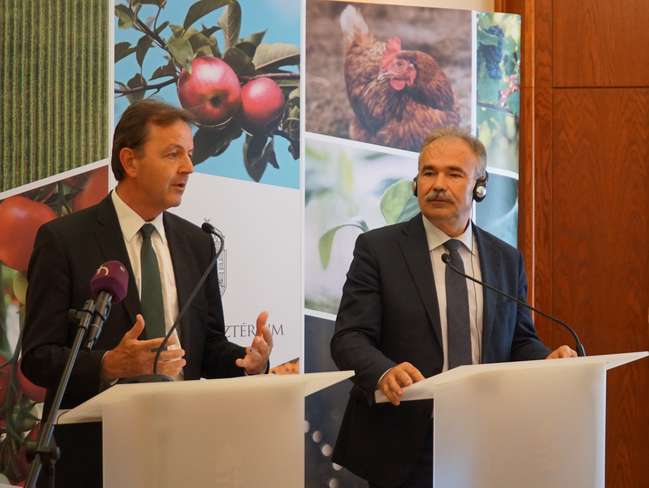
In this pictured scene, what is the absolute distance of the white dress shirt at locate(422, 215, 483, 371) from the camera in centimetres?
301

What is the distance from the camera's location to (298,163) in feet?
13.8

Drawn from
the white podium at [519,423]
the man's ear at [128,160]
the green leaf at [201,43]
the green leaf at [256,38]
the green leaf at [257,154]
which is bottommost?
the white podium at [519,423]

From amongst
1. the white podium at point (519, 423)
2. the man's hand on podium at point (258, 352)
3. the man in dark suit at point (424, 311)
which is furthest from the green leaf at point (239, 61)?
the white podium at point (519, 423)

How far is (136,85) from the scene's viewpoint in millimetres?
3955

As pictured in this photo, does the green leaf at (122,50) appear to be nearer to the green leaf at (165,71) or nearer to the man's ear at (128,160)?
the green leaf at (165,71)

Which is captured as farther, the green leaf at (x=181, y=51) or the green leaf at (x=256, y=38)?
the green leaf at (x=256, y=38)

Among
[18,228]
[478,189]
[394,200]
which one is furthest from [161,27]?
[478,189]

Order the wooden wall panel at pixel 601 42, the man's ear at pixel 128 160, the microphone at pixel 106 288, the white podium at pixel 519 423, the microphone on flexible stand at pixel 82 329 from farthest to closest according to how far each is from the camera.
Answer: the wooden wall panel at pixel 601 42
the man's ear at pixel 128 160
the white podium at pixel 519 423
the microphone at pixel 106 288
the microphone on flexible stand at pixel 82 329

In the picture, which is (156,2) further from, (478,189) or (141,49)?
(478,189)

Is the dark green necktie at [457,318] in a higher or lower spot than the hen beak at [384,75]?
lower

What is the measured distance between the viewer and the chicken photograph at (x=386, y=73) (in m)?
4.30

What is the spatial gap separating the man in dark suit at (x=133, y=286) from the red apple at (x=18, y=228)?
1093 mm

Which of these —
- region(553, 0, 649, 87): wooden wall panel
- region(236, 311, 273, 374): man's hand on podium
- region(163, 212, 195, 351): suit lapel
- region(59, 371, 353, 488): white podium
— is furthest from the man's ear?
region(553, 0, 649, 87): wooden wall panel

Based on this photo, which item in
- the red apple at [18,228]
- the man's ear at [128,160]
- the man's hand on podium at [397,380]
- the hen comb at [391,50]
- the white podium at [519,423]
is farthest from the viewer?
the hen comb at [391,50]
